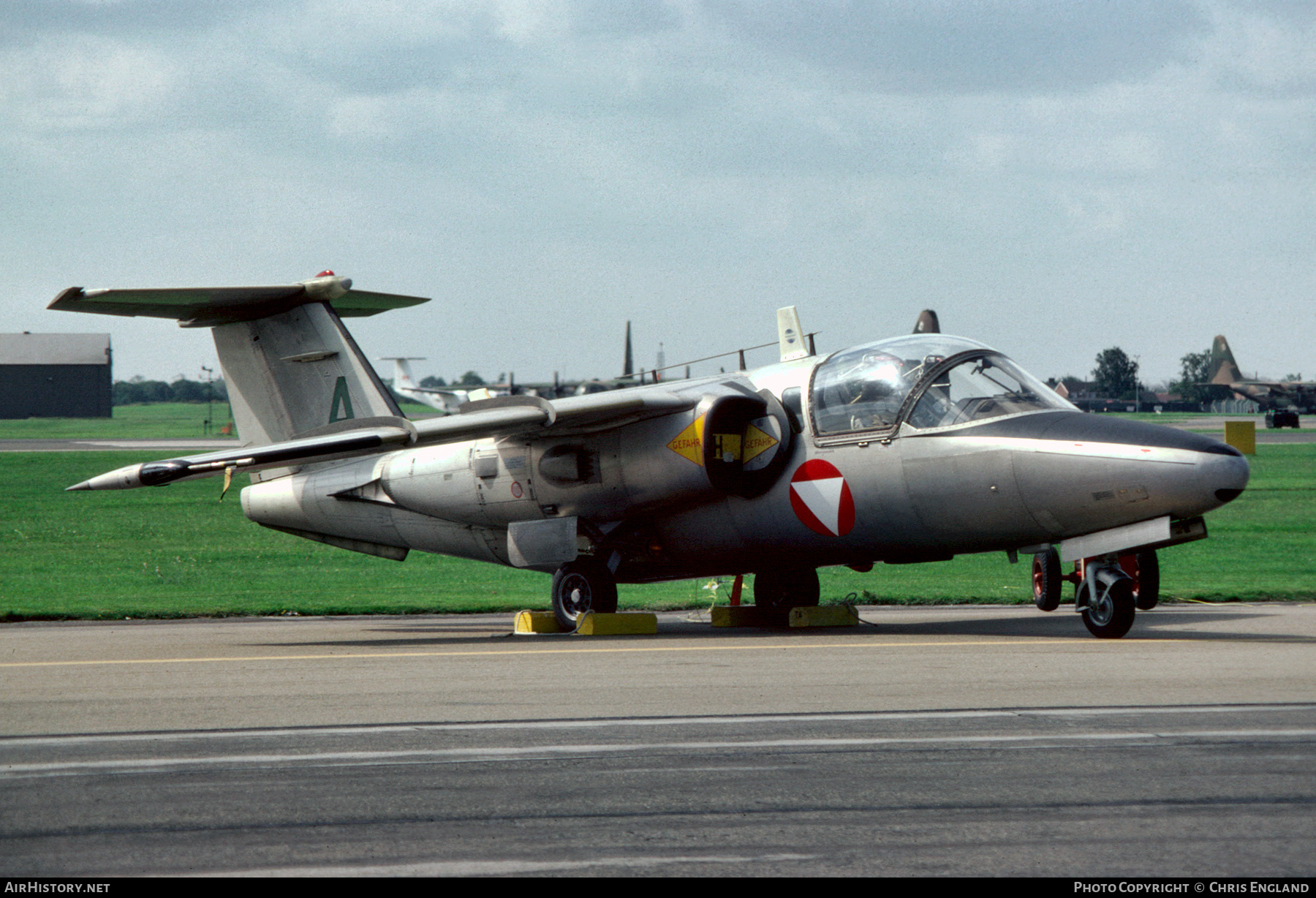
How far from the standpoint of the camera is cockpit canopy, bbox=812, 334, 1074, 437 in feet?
43.4

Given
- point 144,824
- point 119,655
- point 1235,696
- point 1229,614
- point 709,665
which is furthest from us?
point 1229,614

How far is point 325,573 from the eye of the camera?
26391 mm

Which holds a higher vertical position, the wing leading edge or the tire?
the wing leading edge

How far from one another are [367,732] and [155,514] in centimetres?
3413

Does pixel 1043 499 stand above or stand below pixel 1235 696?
above

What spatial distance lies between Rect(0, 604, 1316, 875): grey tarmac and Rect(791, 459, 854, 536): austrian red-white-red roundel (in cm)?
243

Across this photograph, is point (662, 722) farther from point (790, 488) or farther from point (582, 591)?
point (582, 591)

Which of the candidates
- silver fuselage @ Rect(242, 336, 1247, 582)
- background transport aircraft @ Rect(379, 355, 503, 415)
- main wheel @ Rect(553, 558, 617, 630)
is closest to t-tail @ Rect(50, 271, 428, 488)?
silver fuselage @ Rect(242, 336, 1247, 582)

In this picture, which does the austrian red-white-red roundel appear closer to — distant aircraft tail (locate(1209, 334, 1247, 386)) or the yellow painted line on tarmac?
the yellow painted line on tarmac

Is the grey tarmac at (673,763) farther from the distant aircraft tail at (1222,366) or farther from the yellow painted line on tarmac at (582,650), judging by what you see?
the distant aircraft tail at (1222,366)

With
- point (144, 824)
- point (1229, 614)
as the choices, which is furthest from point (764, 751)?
point (1229, 614)

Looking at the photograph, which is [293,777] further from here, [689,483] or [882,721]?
[689,483]

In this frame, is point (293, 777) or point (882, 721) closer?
point (293, 777)

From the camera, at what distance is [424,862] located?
4.70m
